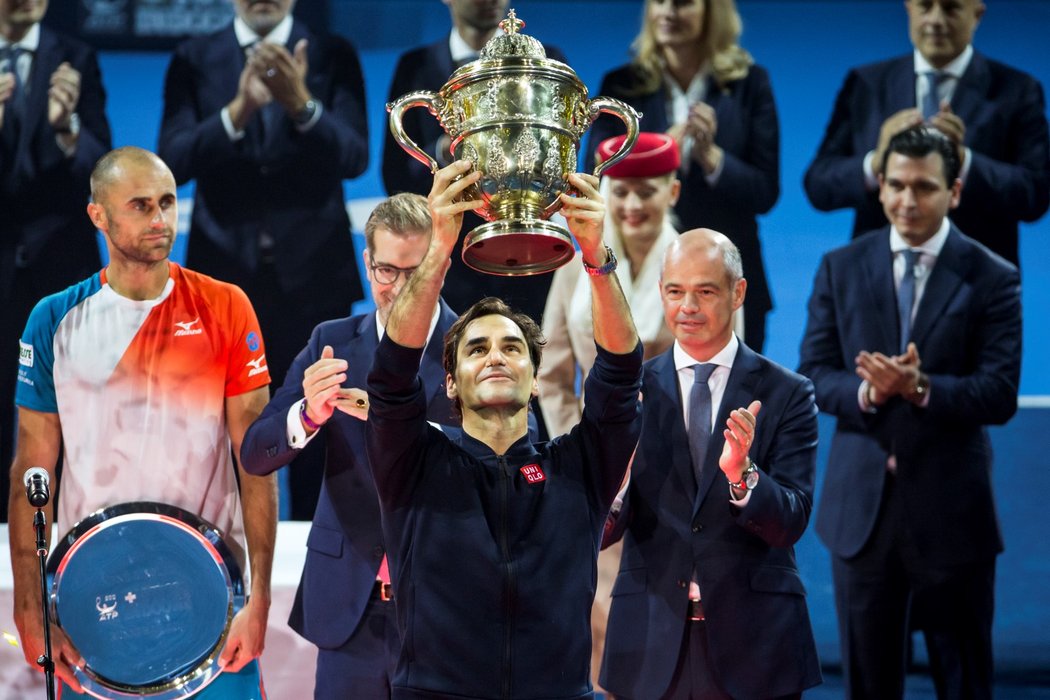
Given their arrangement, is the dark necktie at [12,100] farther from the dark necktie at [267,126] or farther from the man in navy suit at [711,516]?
the man in navy suit at [711,516]

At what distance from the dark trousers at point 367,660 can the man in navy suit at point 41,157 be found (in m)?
2.71

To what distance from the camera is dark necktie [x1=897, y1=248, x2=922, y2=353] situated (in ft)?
15.6

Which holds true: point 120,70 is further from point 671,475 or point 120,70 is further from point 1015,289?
point 1015,289

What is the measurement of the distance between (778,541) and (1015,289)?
1.88m

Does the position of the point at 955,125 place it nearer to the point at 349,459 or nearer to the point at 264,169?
the point at 264,169

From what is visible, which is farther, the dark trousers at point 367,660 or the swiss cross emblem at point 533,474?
the dark trousers at point 367,660

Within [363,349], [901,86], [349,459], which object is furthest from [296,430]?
[901,86]

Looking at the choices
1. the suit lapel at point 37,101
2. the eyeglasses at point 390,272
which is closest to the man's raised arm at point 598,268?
the eyeglasses at point 390,272

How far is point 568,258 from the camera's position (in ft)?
8.86

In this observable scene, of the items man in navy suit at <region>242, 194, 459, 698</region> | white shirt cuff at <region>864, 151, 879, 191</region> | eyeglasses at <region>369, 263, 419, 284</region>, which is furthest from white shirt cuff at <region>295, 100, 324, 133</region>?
white shirt cuff at <region>864, 151, 879, 191</region>

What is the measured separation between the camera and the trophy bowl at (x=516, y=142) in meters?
2.63

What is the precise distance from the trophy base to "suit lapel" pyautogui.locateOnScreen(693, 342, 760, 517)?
1016mm

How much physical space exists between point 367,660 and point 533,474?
889mm

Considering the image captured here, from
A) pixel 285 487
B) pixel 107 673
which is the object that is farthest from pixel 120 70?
pixel 107 673
